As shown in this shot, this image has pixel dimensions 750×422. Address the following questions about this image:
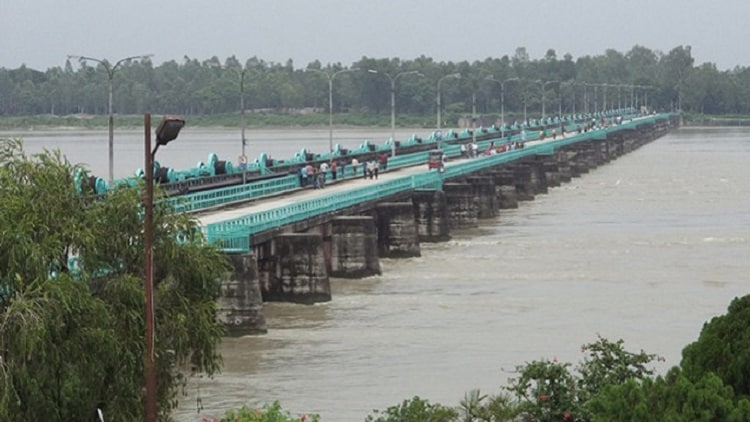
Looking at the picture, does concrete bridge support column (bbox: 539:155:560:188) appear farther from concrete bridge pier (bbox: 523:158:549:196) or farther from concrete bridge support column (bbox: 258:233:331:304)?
concrete bridge support column (bbox: 258:233:331:304)

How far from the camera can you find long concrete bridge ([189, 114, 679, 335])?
153ft

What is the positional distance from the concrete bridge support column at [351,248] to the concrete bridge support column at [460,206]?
83.4ft

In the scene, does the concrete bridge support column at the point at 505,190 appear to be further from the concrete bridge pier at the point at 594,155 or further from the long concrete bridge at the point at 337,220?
the concrete bridge pier at the point at 594,155

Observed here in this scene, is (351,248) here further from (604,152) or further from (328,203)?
(604,152)

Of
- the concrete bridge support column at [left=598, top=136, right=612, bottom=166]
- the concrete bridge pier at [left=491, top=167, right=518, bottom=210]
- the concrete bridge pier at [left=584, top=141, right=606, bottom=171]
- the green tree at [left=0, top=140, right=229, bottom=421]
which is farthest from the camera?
the concrete bridge support column at [left=598, top=136, right=612, bottom=166]

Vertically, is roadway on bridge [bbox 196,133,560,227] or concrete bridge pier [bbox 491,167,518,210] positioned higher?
roadway on bridge [bbox 196,133,560,227]

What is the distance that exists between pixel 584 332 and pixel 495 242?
3154 centimetres

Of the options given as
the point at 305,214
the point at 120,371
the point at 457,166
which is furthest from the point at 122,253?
the point at 457,166

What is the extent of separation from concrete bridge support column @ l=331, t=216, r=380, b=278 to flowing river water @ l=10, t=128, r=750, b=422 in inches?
33.7

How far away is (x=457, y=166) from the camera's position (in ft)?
307

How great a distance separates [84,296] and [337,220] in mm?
37625

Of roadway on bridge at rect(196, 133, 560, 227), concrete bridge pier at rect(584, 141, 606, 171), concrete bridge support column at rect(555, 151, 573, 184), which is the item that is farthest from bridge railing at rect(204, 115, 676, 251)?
concrete bridge pier at rect(584, 141, 606, 171)

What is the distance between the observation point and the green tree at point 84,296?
23.1m

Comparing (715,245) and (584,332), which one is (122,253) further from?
(715,245)
